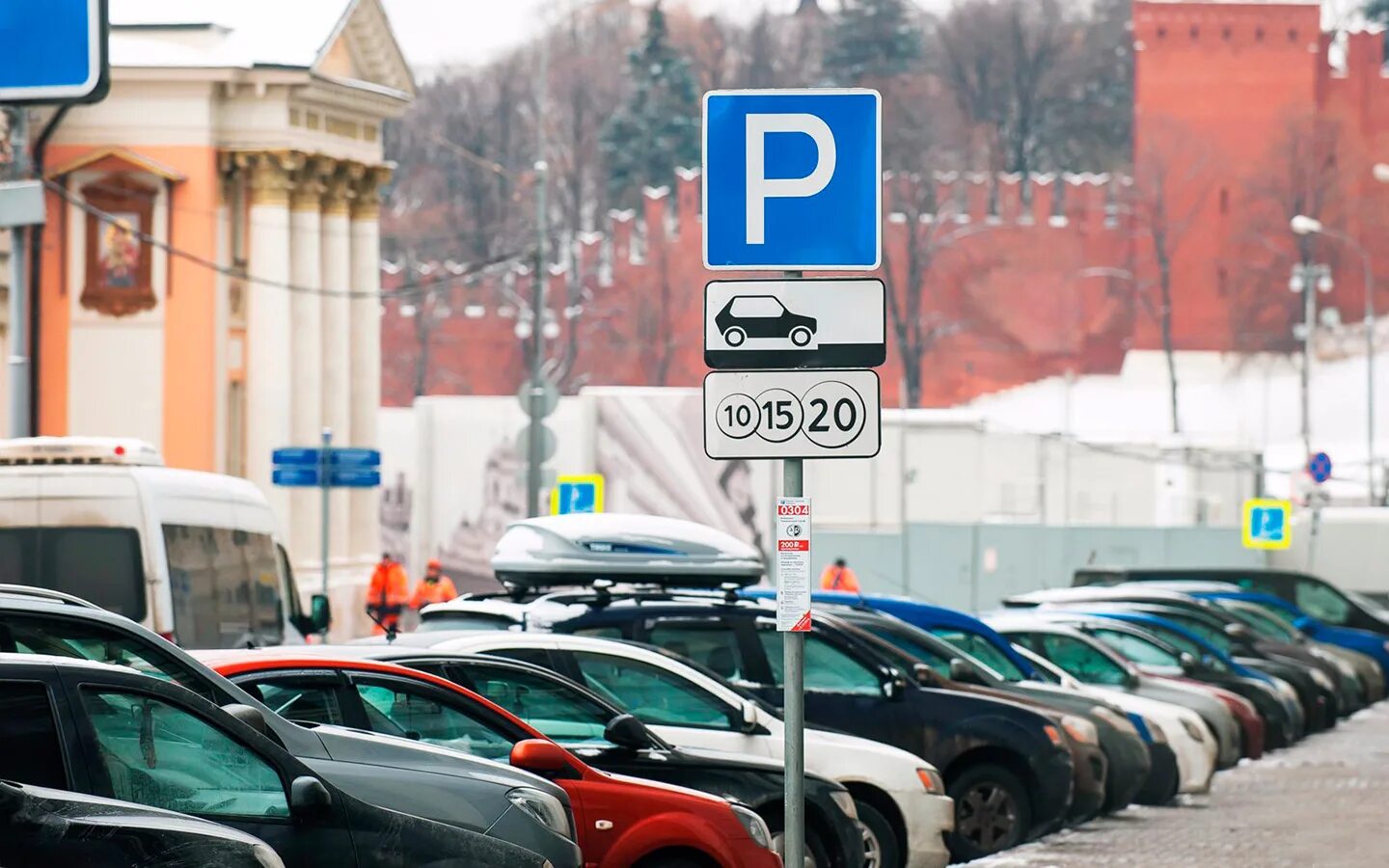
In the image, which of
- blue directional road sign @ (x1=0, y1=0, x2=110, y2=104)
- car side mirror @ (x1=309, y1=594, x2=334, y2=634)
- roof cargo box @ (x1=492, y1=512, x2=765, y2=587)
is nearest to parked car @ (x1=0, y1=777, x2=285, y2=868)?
blue directional road sign @ (x1=0, y1=0, x2=110, y2=104)

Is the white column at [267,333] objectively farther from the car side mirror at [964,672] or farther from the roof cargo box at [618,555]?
the car side mirror at [964,672]

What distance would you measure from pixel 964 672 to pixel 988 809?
80cm

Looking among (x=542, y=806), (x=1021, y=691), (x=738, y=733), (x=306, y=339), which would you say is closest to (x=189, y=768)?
(x=542, y=806)

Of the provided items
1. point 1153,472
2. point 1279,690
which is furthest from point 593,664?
point 1153,472

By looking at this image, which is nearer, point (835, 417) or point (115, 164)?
A: point (835, 417)

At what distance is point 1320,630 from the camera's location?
34.8 meters

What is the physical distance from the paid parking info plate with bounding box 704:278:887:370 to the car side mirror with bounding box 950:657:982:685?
7258 millimetres

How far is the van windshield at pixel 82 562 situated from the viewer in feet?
57.0

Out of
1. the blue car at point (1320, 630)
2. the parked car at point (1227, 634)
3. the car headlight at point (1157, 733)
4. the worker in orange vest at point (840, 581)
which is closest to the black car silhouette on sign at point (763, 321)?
the car headlight at point (1157, 733)

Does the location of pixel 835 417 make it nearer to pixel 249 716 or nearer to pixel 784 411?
pixel 784 411

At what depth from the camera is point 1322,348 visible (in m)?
107

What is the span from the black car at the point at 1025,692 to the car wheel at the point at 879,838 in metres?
2.00

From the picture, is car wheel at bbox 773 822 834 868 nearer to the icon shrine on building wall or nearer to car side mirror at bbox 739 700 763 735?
car side mirror at bbox 739 700 763 735

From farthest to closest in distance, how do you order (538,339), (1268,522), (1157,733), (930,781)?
(1268,522), (538,339), (1157,733), (930,781)
